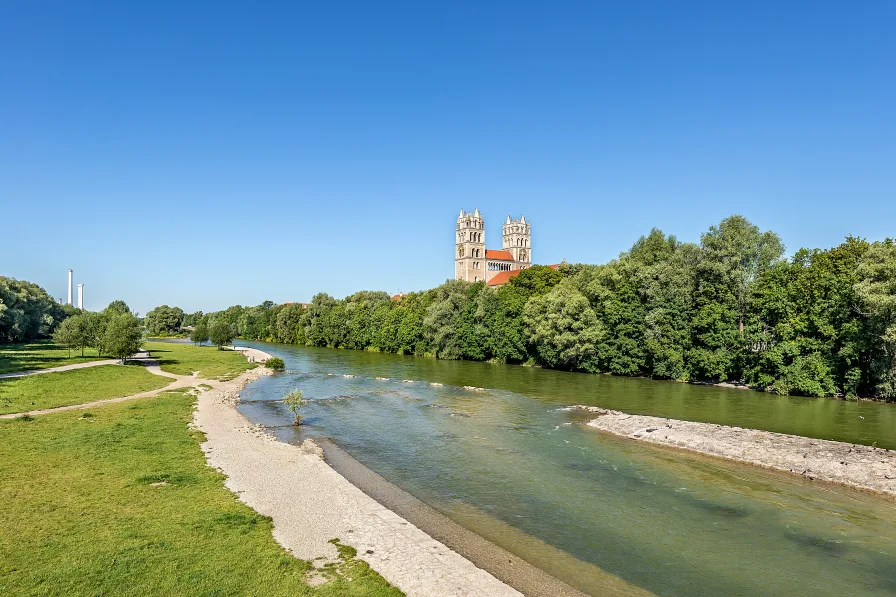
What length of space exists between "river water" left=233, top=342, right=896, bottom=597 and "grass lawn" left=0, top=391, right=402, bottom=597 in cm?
743

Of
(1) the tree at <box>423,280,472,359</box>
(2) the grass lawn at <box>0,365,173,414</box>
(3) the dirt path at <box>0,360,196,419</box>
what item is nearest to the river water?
(3) the dirt path at <box>0,360,196,419</box>

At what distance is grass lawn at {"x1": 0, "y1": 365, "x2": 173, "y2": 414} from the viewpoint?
34.0 meters

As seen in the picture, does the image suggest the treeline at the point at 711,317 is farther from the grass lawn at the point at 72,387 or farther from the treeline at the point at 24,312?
the treeline at the point at 24,312

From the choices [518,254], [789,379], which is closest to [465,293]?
[789,379]

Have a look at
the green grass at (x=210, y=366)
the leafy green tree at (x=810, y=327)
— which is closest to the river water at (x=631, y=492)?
the leafy green tree at (x=810, y=327)

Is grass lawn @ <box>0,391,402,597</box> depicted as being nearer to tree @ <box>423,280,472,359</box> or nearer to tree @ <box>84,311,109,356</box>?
tree @ <box>84,311,109,356</box>

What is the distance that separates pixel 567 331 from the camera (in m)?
66.6

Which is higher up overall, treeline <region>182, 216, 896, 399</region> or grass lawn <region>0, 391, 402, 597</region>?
treeline <region>182, 216, 896, 399</region>

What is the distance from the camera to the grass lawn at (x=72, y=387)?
3403 centimetres

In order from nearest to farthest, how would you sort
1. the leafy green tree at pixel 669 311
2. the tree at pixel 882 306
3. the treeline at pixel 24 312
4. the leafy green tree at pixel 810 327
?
the tree at pixel 882 306 → the leafy green tree at pixel 810 327 → the leafy green tree at pixel 669 311 → the treeline at pixel 24 312

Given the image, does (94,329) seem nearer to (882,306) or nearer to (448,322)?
(448,322)

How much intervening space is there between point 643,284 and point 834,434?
34.3m

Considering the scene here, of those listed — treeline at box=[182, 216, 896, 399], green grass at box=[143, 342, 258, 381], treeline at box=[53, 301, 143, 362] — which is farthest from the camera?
treeline at box=[53, 301, 143, 362]

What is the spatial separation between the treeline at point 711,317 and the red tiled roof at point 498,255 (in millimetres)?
97349
